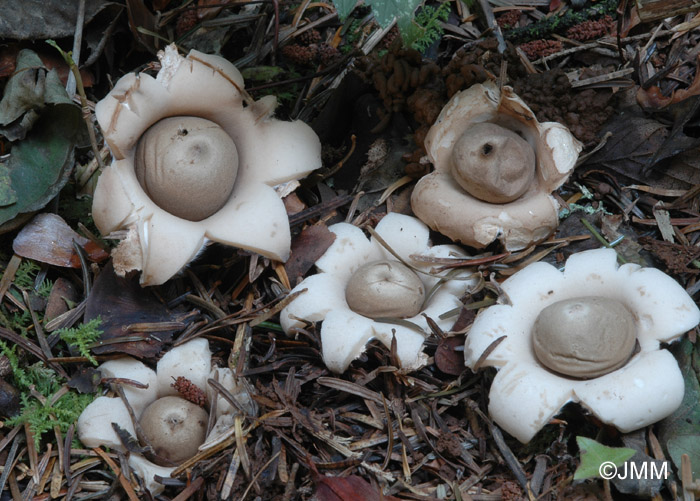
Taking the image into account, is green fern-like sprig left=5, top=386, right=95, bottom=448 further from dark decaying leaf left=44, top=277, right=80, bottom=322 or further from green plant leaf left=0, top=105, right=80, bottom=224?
green plant leaf left=0, top=105, right=80, bottom=224

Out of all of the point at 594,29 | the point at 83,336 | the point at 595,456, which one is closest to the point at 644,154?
the point at 594,29

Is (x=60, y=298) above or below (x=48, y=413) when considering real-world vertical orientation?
above

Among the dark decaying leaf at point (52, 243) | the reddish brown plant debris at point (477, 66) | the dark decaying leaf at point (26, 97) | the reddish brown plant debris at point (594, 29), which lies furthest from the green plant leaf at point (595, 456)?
the dark decaying leaf at point (26, 97)

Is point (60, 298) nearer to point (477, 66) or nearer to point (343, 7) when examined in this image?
point (343, 7)

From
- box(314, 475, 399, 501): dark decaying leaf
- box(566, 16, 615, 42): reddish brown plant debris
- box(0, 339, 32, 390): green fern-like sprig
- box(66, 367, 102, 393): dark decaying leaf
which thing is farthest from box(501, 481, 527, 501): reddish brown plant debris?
box(566, 16, 615, 42): reddish brown plant debris

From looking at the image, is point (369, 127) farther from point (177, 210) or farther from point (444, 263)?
point (177, 210)

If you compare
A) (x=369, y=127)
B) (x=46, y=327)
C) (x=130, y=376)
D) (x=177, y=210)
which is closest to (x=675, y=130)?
(x=369, y=127)

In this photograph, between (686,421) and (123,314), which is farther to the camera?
(123,314)
